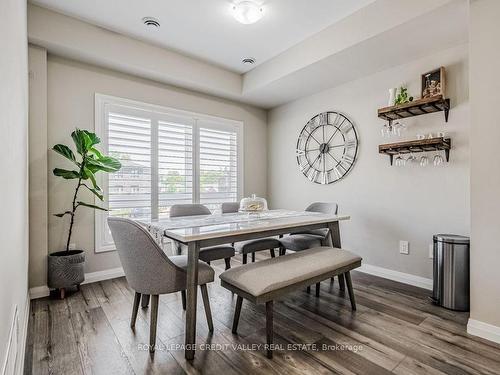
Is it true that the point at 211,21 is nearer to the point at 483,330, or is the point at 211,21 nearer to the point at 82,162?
the point at 82,162

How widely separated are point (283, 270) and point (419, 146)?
1964 millimetres

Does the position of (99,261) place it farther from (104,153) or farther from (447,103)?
(447,103)

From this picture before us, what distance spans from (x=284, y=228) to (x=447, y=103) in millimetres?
2074

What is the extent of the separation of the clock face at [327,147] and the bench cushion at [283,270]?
163 centimetres

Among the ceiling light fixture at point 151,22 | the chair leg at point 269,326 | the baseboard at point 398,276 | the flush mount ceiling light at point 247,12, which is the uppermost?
the ceiling light fixture at point 151,22

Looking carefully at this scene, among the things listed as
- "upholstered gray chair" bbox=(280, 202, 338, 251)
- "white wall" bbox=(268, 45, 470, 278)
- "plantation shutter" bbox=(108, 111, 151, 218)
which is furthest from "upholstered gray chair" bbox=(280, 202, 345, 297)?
"plantation shutter" bbox=(108, 111, 151, 218)

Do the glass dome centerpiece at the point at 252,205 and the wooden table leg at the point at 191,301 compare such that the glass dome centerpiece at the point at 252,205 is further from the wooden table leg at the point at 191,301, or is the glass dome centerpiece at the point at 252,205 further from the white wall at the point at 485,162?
the white wall at the point at 485,162

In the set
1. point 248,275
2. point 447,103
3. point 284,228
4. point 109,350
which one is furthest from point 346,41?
point 109,350

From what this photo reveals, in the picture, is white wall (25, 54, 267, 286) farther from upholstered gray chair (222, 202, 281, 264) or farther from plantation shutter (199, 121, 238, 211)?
upholstered gray chair (222, 202, 281, 264)

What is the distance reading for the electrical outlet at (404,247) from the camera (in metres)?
2.99

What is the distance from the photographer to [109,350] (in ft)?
5.83

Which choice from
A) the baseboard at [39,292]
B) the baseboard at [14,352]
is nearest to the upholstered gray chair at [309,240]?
the baseboard at [14,352]

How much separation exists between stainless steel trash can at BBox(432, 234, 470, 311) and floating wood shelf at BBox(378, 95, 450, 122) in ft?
4.13

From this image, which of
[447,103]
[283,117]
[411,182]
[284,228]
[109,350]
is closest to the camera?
[109,350]
